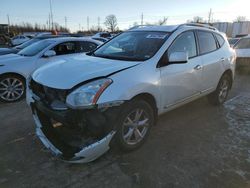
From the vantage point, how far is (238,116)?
15.6 feet

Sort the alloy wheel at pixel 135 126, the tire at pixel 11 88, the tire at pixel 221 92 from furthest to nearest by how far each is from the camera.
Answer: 1. the tire at pixel 11 88
2. the tire at pixel 221 92
3. the alloy wheel at pixel 135 126

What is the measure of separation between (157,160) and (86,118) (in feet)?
3.82

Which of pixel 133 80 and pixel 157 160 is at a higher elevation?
pixel 133 80

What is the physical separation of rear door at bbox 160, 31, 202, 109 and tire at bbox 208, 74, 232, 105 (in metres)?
0.97

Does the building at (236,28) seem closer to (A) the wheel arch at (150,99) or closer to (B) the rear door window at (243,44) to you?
(B) the rear door window at (243,44)

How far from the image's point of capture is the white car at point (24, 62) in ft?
17.9

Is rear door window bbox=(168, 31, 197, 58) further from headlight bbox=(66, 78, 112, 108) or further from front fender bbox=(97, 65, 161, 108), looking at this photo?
headlight bbox=(66, 78, 112, 108)

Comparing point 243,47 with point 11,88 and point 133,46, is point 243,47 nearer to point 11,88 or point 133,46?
point 133,46

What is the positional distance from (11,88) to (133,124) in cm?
373

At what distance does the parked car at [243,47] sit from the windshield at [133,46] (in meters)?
7.85

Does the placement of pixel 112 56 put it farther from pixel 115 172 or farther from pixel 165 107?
pixel 115 172

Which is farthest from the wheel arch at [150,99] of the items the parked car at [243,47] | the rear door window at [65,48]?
the parked car at [243,47]

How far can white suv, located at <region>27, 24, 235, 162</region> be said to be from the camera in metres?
2.67

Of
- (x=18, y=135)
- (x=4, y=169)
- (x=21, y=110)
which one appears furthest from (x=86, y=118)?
(x=21, y=110)
